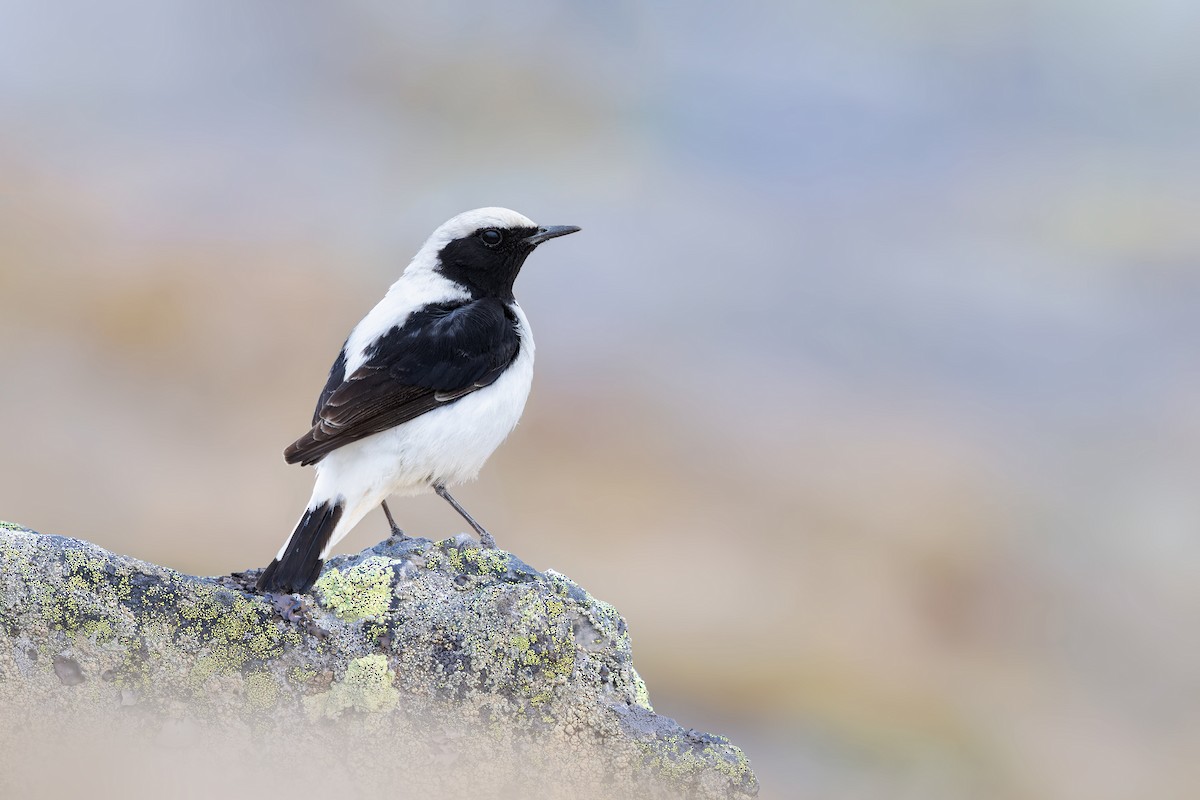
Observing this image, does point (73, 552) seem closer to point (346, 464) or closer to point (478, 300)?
point (346, 464)

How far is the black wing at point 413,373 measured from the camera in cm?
481

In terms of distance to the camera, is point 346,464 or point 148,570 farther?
point 346,464

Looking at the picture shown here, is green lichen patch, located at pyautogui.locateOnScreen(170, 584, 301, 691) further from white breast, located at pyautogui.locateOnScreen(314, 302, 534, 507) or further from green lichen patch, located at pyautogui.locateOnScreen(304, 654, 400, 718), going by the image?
white breast, located at pyautogui.locateOnScreen(314, 302, 534, 507)

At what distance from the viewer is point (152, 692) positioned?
3.45 metres

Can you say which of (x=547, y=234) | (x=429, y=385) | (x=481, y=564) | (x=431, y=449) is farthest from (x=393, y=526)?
(x=547, y=234)

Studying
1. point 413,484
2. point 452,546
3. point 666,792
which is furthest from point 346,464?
point 666,792

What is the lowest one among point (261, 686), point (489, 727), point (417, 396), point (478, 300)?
point (261, 686)

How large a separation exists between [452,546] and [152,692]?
4.06 feet

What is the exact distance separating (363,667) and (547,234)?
3.05 m

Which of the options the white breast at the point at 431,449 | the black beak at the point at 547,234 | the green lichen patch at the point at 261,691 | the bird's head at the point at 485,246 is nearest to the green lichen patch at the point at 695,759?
the green lichen patch at the point at 261,691

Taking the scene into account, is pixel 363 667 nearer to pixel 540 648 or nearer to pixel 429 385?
pixel 540 648

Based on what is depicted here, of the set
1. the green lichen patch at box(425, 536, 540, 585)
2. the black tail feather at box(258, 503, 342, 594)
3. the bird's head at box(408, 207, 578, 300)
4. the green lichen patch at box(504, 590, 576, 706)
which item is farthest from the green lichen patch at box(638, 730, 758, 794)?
the bird's head at box(408, 207, 578, 300)

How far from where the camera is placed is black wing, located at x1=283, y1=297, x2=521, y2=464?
4.81 m

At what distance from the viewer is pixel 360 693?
3.69 metres
